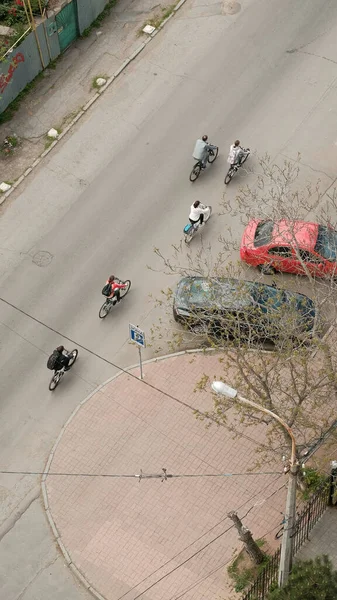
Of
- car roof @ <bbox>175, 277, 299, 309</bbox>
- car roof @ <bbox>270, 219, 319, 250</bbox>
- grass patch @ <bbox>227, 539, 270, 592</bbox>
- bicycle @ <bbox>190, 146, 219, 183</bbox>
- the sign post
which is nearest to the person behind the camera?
grass patch @ <bbox>227, 539, 270, 592</bbox>

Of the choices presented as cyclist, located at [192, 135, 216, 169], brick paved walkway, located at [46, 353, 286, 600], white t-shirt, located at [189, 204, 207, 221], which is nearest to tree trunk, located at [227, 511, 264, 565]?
brick paved walkway, located at [46, 353, 286, 600]

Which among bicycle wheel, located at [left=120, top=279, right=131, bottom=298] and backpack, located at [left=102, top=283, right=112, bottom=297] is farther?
bicycle wheel, located at [left=120, top=279, right=131, bottom=298]

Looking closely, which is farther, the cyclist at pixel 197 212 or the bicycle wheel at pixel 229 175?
the bicycle wheel at pixel 229 175

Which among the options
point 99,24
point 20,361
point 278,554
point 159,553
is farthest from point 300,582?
point 99,24

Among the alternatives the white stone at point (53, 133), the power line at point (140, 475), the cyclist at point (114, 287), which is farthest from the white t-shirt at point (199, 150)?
the power line at point (140, 475)

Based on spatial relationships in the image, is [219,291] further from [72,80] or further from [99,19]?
[99,19]

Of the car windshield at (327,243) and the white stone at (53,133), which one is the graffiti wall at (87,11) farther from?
the car windshield at (327,243)

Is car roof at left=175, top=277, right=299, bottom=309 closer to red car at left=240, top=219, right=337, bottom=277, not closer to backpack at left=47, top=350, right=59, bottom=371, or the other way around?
red car at left=240, top=219, right=337, bottom=277
